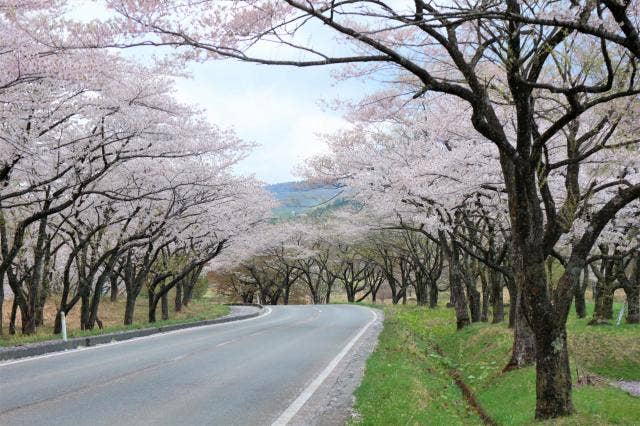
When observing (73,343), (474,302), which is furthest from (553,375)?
(474,302)

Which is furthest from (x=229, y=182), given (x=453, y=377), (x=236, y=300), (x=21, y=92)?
(x=236, y=300)

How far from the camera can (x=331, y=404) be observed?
8.42m

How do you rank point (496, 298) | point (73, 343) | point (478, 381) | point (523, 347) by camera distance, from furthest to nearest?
1. point (496, 298)
2. point (73, 343)
3. point (478, 381)
4. point (523, 347)

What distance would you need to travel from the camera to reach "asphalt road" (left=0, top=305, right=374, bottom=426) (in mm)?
7391

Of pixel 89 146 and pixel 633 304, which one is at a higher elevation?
pixel 89 146

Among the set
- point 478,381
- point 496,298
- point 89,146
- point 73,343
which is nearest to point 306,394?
point 478,381

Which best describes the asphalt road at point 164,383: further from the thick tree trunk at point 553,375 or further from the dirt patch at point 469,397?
the thick tree trunk at point 553,375

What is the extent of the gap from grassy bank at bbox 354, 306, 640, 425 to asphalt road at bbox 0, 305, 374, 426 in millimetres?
1387

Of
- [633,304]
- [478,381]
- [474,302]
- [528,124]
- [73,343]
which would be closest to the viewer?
[528,124]

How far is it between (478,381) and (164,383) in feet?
22.6

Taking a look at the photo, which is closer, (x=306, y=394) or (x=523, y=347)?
(x=306, y=394)

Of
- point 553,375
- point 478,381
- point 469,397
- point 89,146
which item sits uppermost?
point 89,146

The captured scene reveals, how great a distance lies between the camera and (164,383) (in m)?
9.83

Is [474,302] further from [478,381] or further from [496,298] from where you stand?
[478,381]
